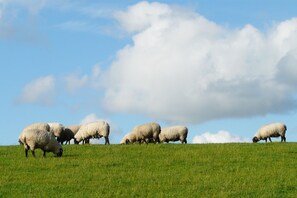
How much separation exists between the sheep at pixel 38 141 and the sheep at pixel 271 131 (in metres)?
24.4

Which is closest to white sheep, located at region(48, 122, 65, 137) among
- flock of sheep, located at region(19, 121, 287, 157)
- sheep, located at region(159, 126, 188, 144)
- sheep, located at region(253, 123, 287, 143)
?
flock of sheep, located at region(19, 121, 287, 157)

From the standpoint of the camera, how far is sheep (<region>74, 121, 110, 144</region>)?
50062 mm

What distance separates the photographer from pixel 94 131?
5034 centimetres

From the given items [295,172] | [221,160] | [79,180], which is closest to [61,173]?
[79,180]

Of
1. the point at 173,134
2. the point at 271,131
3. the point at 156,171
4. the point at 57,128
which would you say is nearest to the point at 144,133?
the point at 173,134

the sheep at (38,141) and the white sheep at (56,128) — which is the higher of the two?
the white sheep at (56,128)

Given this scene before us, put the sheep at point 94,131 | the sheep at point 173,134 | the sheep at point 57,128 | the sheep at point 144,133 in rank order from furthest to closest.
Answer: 1. the sheep at point 173,134
2. the sheep at point 94,131
3. the sheep at point 57,128
4. the sheep at point 144,133

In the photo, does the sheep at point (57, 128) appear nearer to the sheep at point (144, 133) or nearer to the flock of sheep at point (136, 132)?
the flock of sheep at point (136, 132)

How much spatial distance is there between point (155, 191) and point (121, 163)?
7653 mm

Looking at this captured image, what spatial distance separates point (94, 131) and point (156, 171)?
23.4m

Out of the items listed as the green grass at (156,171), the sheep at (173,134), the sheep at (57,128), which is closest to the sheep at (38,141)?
the green grass at (156,171)

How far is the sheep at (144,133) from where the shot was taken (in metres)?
47.5

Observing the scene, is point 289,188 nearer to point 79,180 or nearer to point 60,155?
point 79,180

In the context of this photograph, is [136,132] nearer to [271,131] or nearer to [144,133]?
[144,133]
